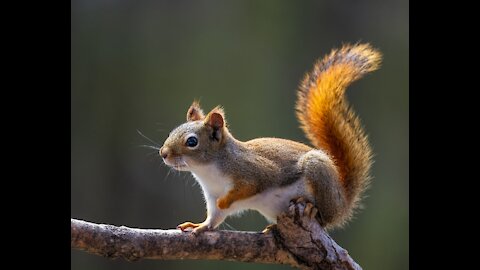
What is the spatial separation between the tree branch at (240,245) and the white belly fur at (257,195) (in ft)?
0.14

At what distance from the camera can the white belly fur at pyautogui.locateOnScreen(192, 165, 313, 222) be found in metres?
1.82

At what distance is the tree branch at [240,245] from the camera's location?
5.28 feet

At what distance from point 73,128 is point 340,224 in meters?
2.49

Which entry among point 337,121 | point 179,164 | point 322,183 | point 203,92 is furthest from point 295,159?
point 203,92

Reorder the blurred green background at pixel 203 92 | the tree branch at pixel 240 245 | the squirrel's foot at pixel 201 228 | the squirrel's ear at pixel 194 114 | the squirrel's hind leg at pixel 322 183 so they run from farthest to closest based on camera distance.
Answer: the blurred green background at pixel 203 92 → the squirrel's ear at pixel 194 114 → the squirrel's hind leg at pixel 322 183 → the squirrel's foot at pixel 201 228 → the tree branch at pixel 240 245

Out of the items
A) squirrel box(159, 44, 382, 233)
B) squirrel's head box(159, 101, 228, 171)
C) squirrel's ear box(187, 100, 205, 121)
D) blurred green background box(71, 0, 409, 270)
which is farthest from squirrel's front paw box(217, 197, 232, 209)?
blurred green background box(71, 0, 409, 270)

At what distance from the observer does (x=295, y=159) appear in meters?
1.88

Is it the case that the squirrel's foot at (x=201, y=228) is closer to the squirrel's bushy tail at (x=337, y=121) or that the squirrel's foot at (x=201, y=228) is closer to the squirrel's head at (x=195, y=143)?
the squirrel's head at (x=195, y=143)

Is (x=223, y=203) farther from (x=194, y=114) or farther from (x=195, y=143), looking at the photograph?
(x=194, y=114)

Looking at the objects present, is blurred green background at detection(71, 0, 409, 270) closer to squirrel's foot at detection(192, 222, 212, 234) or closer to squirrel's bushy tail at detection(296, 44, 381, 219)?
squirrel's bushy tail at detection(296, 44, 381, 219)

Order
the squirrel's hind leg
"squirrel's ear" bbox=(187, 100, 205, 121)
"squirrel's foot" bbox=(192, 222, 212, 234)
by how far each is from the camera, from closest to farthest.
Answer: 1. "squirrel's foot" bbox=(192, 222, 212, 234)
2. the squirrel's hind leg
3. "squirrel's ear" bbox=(187, 100, 205, 121)

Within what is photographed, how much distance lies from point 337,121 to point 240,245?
0.50m

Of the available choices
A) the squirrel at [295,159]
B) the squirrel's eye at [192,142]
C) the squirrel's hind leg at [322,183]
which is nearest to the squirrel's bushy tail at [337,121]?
the squirrel at [295,159]

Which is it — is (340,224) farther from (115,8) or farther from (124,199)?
(115,8)
